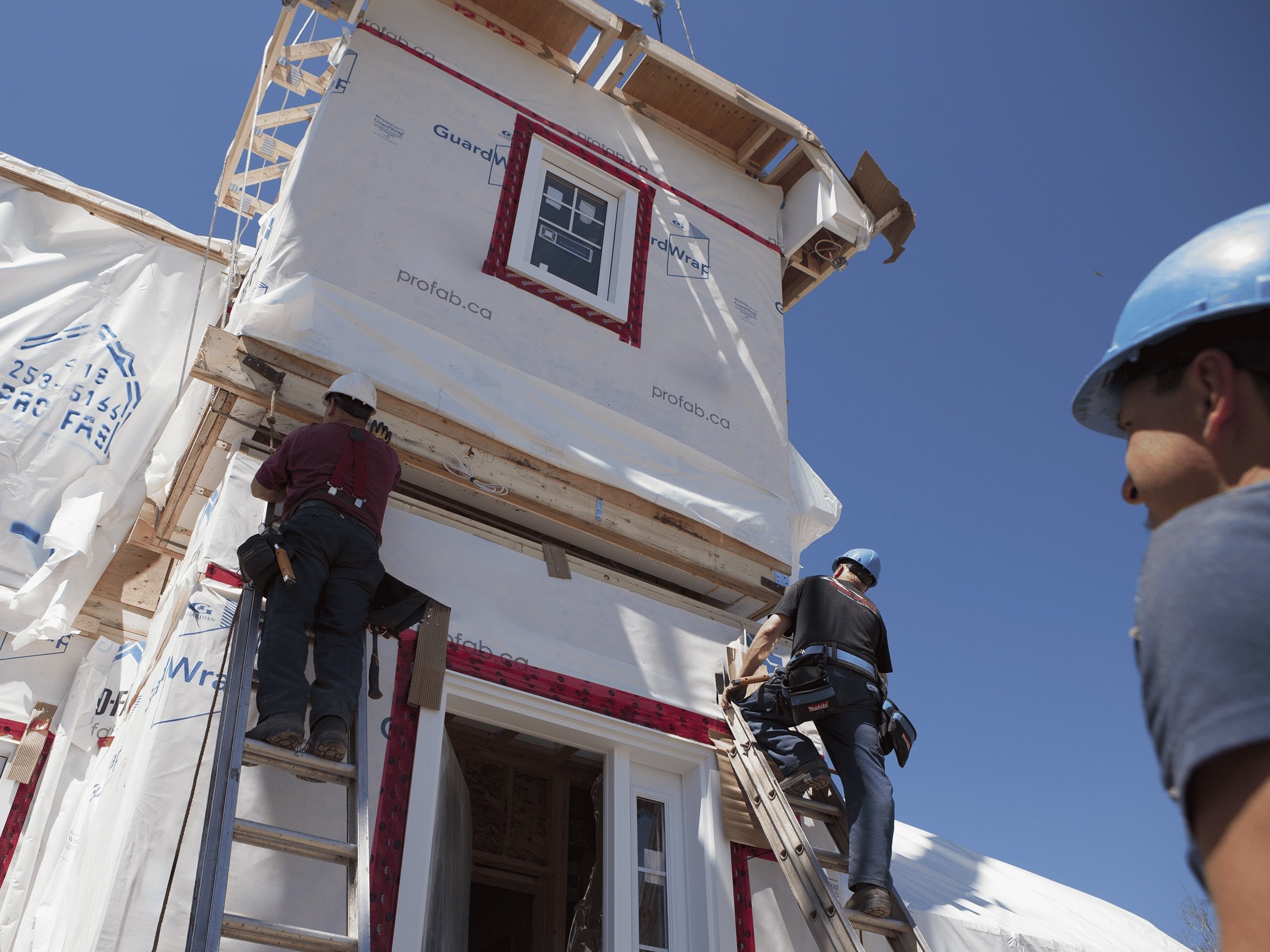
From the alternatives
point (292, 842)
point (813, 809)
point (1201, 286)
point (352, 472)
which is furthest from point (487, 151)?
point (1201, 286)

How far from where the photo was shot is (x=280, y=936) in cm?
301

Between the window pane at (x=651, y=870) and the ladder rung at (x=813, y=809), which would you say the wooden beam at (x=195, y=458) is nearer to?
the window pane at (x=651, y=870)

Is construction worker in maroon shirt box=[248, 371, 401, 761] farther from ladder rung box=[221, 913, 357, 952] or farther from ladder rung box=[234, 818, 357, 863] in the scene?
ladder rung box=[221, 913, 357, 952]

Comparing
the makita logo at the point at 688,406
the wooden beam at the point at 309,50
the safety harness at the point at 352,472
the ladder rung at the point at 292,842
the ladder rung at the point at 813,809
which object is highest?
the wooden beam at the point at 309,50

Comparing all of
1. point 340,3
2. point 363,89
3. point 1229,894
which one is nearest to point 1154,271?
point 1229,894

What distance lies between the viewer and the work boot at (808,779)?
4.81 meters

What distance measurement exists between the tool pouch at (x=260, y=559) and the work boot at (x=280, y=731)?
2.02 ft

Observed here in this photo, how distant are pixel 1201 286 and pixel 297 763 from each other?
3.21m

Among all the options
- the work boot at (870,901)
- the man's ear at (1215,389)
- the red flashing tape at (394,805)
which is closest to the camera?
the man's ear at (1215,389)

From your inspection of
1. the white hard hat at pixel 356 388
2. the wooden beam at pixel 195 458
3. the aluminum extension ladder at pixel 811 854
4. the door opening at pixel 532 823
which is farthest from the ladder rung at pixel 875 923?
the wooden beam at pixel 195 458

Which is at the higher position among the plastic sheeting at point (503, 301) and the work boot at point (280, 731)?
the plastic sheeting at point (503, 301)

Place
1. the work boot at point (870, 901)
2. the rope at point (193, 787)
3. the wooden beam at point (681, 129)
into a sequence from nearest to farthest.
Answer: the rope at point (193, 787), the work boot at point (870, 901), the wooden beam at point (681, 129)

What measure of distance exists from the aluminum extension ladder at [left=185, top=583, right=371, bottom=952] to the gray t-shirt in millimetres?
2751

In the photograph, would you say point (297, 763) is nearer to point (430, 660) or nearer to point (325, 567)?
point (325, 567)
